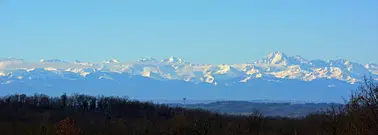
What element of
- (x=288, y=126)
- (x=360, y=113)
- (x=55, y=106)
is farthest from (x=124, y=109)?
(x=360, y=113)

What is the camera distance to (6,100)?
123 m

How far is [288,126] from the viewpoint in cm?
8831

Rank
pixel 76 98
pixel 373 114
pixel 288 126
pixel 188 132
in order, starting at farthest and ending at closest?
1. pixel 76 98
2. pixel 288 126
3. pixel 188 132
4. pixel 373 114

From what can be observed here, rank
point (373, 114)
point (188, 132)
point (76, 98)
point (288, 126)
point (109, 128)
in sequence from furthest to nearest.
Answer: point (76, 98)
point (288, 126)
point (109, 128)
point (188, 132)
point (373, 114)

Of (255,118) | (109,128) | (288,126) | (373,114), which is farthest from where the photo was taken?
(288,126)

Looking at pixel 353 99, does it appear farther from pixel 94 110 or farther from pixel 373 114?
pixel 94 110

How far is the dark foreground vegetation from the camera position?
23.4m

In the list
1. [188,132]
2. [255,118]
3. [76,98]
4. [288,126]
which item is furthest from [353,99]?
[76,98]

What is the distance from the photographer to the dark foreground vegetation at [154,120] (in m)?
23.4

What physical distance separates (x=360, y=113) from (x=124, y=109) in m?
109

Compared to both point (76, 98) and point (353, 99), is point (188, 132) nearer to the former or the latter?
point (353, 99)

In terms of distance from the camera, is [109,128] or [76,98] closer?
[109,128]

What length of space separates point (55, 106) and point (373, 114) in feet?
354

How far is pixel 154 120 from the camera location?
10062cm
